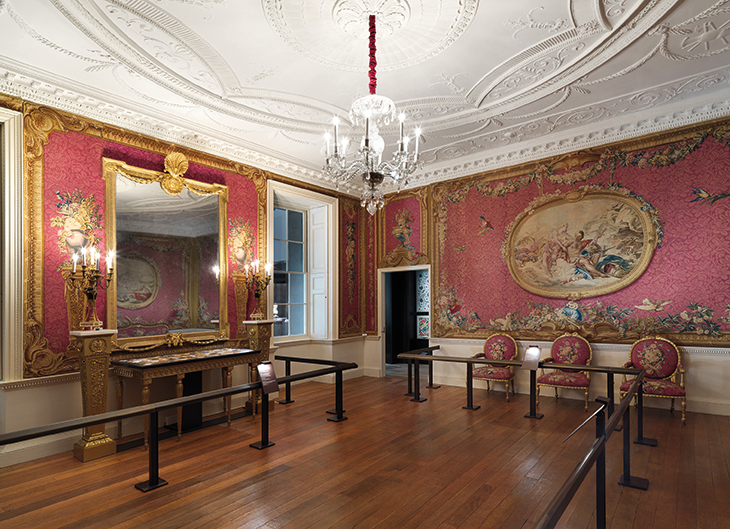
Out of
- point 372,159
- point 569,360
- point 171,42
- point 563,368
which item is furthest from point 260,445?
point 569,360

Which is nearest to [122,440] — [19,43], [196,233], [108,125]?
[196,233]

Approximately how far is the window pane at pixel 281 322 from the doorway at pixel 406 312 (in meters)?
3.94

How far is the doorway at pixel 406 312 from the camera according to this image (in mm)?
11797

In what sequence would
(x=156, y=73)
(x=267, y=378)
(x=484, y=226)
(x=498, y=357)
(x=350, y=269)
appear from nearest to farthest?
(x=267, y=378) → (x=156, y=73) → (x=498, y=357) → (x=484, y=226) → (x=350, y=269)

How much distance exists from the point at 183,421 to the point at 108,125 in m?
3.80

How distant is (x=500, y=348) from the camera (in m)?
7.25

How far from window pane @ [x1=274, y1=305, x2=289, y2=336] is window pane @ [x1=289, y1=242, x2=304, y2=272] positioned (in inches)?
31.0

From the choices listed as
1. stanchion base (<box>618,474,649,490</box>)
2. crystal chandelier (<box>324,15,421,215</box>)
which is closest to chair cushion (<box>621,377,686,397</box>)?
stanchion base (<box>618,474,649,490</box>)

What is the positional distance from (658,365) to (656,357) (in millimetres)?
104

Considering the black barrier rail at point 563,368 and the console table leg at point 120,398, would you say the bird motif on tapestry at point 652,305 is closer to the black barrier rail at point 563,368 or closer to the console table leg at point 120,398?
the black barrier rail at point 563,368

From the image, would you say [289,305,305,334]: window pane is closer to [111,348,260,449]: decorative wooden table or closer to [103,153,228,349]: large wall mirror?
[103,153,228,349]: large wall mirror

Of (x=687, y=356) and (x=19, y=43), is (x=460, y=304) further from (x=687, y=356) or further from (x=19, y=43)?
(x=19, y=43)

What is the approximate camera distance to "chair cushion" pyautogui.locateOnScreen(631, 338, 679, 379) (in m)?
5.77

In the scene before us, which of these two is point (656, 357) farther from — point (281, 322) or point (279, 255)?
point (279, 255)
